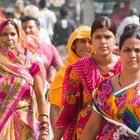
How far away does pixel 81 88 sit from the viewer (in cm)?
671

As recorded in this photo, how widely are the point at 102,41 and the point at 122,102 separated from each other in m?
1.45

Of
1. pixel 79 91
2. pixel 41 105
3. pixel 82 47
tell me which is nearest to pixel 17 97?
pixel 41 105

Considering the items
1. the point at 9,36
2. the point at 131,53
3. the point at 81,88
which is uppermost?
the point at 131,53

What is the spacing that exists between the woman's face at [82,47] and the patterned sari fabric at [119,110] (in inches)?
86.9

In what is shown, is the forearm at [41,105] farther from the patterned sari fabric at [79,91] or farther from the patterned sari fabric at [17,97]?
the patterned sari fabric at [79,91]

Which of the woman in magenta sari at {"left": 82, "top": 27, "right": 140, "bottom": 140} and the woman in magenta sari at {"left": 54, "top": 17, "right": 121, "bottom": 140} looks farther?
the woman in magenta sari at {"left": 54, "top": 17, "right": 121, "bottom": 140}

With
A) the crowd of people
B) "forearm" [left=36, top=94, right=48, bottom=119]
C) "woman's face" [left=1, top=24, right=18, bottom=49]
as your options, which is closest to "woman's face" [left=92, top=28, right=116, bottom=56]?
the crowd of people

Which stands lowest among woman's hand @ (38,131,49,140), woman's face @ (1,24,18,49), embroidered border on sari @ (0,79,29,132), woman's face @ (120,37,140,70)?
woman's hand @ (38,131,49,140)

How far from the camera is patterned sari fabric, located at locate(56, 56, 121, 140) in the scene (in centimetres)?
661

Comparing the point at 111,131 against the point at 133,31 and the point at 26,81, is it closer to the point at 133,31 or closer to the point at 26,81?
the point at 133,31

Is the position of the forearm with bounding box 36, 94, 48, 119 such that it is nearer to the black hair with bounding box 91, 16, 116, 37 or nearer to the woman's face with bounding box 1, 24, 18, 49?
the woman's face with bounding box 1, 24, 18, 49

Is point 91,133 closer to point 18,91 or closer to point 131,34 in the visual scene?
point 131,34

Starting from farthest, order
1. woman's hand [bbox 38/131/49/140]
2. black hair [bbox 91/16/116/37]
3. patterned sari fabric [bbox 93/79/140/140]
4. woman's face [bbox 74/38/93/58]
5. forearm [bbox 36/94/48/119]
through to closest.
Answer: woman's face [bbox 74/38/93/58], forearm [bbox 36/94/48/119], woman's hand [bbox 38/131/49/140], black hair [bbox 91/16/116/37], patterned sari fabric [bbox 93/79/140/140]

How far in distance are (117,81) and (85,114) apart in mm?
1144
